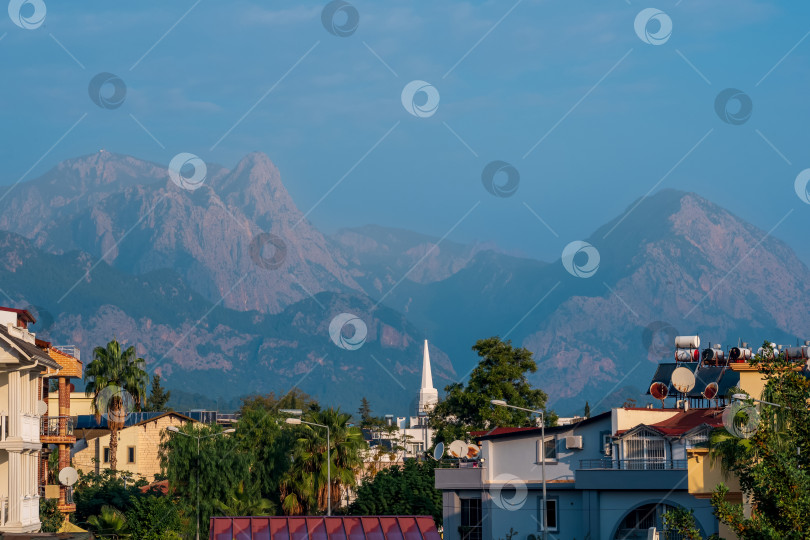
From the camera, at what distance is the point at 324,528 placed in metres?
38.7

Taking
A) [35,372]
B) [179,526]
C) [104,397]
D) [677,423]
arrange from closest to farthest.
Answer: [35,372]
[677,423]
[179,526]
[104,397]

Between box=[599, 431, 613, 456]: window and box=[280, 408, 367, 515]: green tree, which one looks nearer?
box=[599, 431, 613, 456]: window

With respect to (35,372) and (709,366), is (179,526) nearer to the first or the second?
(35,372)

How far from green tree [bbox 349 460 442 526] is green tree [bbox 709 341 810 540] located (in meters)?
52.0

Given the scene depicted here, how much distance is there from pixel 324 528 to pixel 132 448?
6002 centimetres

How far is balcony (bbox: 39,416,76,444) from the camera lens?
52969 millimetres

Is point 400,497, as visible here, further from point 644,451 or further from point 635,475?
point 635,475

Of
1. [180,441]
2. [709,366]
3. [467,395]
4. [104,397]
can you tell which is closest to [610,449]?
[709,366]

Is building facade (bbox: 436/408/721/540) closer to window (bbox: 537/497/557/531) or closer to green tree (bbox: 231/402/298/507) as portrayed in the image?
window (bbox: 537/497/557/531)

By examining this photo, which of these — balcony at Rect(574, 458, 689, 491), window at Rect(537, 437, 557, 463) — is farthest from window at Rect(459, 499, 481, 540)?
balcony at Rect(574, 458, 689, 491)

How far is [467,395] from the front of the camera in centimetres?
9569

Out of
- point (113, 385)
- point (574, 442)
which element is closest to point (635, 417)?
point (574, 442)

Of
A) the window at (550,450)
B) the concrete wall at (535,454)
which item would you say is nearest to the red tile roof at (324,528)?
the concrete wall at (535,454)

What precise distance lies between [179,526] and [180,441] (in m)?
12.6
